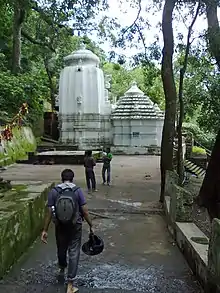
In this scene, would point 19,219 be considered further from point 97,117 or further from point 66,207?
point 97,117

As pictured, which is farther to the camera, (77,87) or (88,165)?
(77,87)

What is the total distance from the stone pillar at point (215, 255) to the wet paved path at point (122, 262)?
601mm

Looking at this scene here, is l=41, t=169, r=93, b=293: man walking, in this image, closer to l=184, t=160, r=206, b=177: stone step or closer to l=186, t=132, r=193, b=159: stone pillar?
l=184, t=160, r=206, b=177: stone step

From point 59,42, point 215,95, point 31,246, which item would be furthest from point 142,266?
point 59,42

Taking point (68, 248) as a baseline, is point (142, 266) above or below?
below

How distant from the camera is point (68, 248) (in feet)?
15.1

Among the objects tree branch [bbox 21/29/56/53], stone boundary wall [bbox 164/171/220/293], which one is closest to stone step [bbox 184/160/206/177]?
stone boundary wall [bbox 164/171/220/293]

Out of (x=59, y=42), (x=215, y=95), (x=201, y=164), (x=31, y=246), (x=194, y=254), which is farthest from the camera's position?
(x=59, y=42)

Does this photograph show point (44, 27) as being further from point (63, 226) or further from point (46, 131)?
point (63, 226)

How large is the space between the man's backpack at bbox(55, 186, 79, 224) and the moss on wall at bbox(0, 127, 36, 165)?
1211 cm

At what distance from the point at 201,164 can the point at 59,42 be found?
538 inches

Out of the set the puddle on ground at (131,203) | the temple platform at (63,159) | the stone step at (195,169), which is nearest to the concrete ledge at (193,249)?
the puddle on ground at (131,203)

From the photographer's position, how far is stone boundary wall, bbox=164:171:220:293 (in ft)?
13.6

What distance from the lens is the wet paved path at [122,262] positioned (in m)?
4.79
